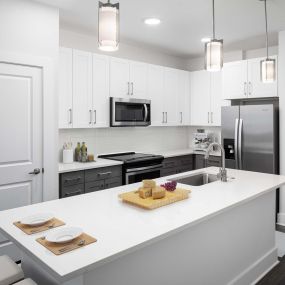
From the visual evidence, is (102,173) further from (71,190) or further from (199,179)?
(199,179)

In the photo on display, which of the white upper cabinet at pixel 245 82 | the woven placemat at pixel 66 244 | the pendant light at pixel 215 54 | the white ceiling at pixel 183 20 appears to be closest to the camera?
the woven placemat at pixel 66 244

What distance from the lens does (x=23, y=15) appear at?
2984mm

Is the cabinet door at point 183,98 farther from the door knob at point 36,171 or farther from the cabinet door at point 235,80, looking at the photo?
the door knob at point 36,171

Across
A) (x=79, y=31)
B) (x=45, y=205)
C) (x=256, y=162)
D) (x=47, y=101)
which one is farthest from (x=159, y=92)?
(x=45, y=205)

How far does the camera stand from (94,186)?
3617mm

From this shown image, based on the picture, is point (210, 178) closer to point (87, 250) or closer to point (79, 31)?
point (87, 250)

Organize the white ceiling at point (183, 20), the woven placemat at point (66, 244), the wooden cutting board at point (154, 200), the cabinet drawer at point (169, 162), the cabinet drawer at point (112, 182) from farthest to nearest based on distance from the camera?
the cabinet drawer at point (169, 162) < the cabinet drawer at point (112, 182) < the white ceiling at point (183, 20) < the wooden cutting board at point (154, 200) < the woven placemat at point (66, 244)

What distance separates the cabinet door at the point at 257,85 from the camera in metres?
4.25

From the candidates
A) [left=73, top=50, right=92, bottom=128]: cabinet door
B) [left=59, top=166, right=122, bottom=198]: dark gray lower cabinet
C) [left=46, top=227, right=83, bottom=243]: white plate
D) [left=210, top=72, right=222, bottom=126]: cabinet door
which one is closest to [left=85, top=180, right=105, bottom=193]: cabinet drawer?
[left=59, top=166, right=122, bottom=198]: dark gray lower cabinet

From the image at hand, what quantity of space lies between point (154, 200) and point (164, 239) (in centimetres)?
31

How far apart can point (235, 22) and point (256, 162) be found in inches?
74.9

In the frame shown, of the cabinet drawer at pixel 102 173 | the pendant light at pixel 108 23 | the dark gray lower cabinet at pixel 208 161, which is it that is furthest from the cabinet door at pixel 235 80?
the pendant light at pixel 108 23

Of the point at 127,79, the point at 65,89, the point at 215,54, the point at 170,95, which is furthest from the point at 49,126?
the point at 170,95

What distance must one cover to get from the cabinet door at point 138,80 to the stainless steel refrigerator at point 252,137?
50.3 inches
